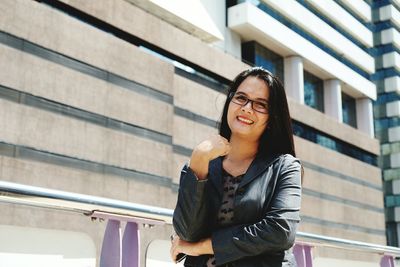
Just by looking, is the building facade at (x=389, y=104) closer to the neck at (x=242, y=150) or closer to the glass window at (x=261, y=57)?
the glass window at (x=261, y=57)

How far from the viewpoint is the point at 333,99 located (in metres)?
Answer: 44.8

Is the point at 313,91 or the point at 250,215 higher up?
the point at 313,91

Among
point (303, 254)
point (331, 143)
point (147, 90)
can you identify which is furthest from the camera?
point (331, 143)

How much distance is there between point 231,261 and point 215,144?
39 centimetres

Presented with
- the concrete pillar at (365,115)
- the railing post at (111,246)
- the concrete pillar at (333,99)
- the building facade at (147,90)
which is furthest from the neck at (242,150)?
the concrete pillar at (365,115)

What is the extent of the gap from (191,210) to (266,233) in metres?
0.26

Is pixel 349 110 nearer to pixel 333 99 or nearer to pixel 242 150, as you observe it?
pixel 333 99

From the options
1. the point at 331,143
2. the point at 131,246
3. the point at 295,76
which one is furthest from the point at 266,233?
the point at 331,143

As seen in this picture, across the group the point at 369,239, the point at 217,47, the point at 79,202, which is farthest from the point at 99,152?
the point at 369,239

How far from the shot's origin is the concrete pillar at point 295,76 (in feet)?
130

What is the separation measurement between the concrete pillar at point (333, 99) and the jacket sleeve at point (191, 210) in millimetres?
44053

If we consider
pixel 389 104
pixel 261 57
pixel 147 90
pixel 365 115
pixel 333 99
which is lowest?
pixel 147 90

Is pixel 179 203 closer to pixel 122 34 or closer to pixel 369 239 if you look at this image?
pixel 122 34

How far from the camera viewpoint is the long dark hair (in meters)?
2.00
